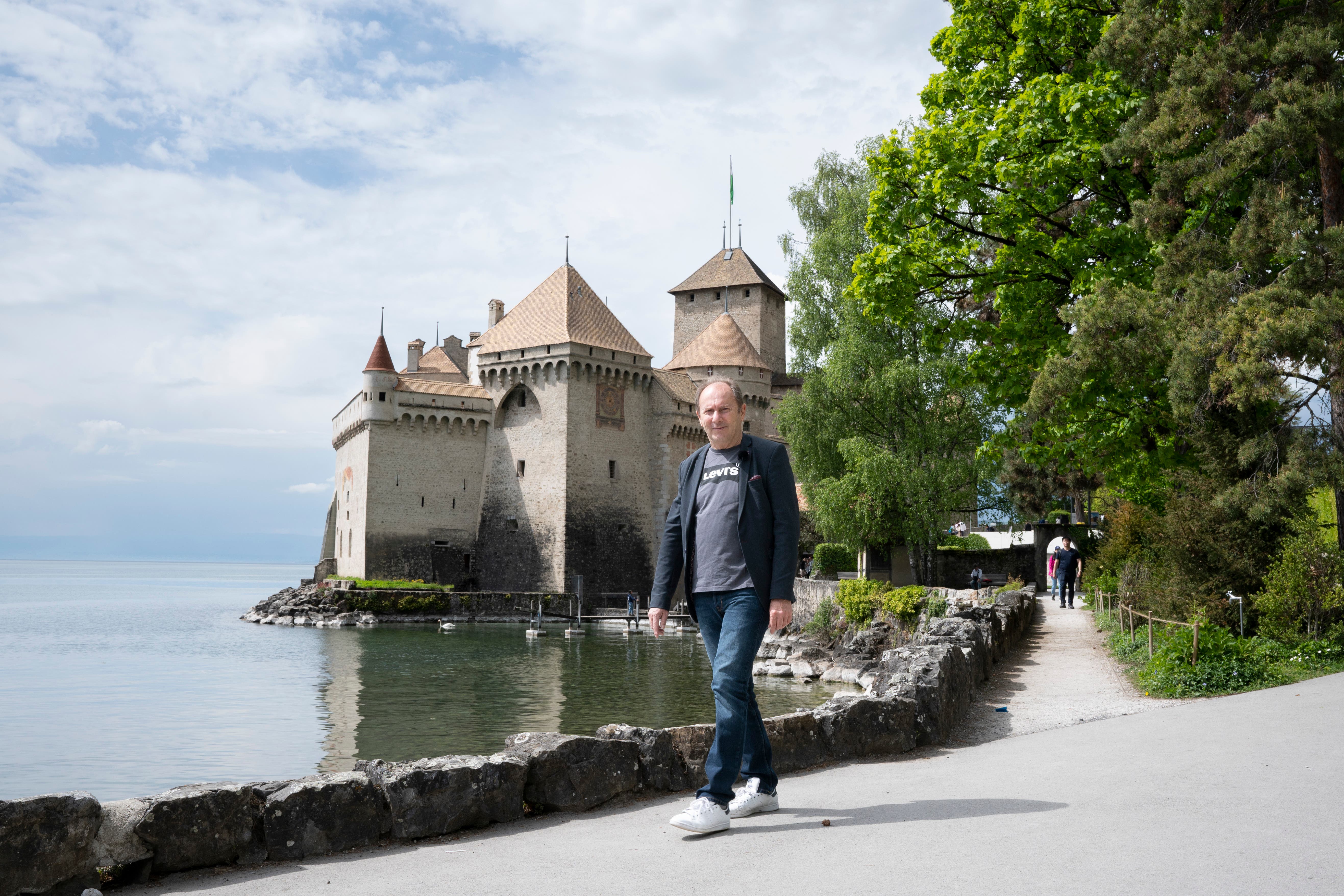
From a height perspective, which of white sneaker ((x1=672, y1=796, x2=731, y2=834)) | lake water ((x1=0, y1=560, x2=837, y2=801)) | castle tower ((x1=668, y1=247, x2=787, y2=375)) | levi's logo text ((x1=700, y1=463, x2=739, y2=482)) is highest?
castle tower ((x1=668, y1=247, x2=787, y2=375))

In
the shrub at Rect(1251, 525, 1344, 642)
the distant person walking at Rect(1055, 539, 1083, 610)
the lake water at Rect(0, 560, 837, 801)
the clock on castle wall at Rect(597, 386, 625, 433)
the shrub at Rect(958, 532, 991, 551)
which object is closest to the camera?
the shrub at Rect(1251, 525, 1344, 642)

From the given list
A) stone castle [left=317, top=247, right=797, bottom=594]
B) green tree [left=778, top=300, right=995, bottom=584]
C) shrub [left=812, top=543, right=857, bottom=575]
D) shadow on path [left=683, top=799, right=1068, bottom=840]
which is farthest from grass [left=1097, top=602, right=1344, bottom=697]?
stone castle [left=317, top=247, right=797, bottom=594]

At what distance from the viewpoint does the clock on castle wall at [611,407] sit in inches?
1853

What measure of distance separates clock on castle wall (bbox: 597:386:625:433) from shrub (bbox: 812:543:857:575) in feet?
47.5

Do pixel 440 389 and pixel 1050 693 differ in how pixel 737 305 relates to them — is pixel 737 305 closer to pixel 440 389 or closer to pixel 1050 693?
pixel 440 389

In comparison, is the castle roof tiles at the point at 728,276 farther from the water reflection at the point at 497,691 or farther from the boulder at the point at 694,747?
the boulder at the point at 694,747

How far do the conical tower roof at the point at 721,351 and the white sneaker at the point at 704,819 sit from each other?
4685 cm

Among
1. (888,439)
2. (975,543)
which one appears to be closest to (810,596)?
(888,439)

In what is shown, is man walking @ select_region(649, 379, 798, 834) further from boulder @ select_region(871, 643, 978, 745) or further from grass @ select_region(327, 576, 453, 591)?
grass @ select_region(327, 576, 453, 591)

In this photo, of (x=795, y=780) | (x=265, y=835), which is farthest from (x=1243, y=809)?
(x=265, y=835)

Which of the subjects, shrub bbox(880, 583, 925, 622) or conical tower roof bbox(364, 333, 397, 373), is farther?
conical tower roof bbox(364, 333, 397, 373)

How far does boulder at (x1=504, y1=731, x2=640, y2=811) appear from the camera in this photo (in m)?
4.94

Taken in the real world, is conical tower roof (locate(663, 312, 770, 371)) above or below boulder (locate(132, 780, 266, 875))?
above

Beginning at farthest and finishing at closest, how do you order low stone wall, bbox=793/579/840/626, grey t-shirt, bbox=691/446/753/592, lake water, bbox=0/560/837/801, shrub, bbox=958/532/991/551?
shrub, bbox=958/532/991/551
low stone wall, bbox=793/579/840/626
lake water, bbox=0/560/837/801
grey t-shirt, bbox=691/446/753/592
